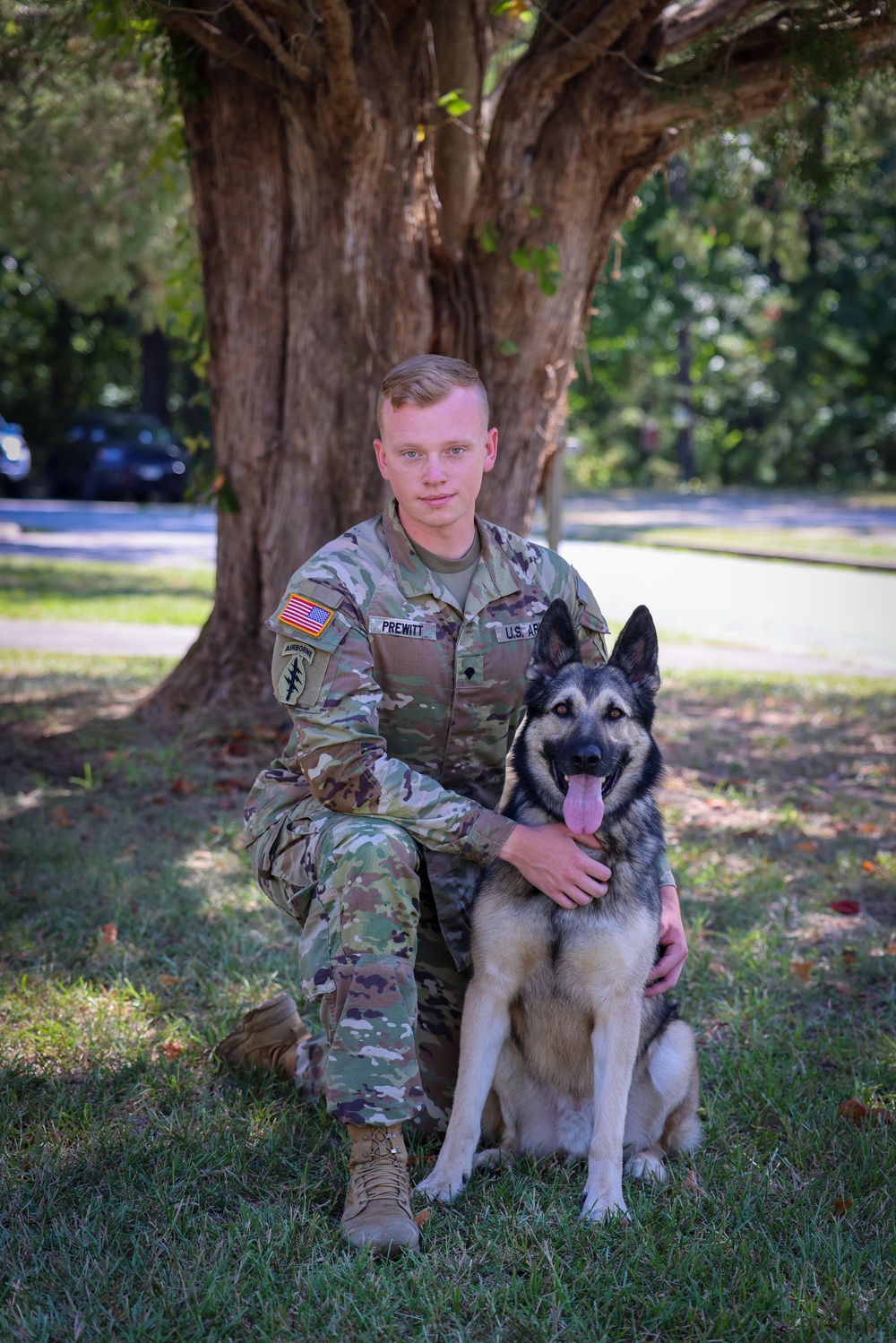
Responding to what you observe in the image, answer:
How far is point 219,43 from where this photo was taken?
4977 mm

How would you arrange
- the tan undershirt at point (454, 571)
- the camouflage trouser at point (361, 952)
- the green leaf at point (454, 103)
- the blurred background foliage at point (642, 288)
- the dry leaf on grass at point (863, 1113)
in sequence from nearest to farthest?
the camouflage trouser at point (361, 952) → the dry leaf on grass at point (863, 1113) → the tan undershirt at point (454, 571) → the green leaf at point (454, 103) → the blurred background foliage at point (642, 288)

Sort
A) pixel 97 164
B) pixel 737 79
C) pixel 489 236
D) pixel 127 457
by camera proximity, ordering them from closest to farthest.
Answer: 1. pixel 737 79
2. pixel 489 236
3. pixel 97 164
4. pixel 127 457

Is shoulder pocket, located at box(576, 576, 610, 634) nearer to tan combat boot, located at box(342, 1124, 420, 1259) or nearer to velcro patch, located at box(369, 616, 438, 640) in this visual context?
velcro patch, located at box(369, 616, 438, 640)

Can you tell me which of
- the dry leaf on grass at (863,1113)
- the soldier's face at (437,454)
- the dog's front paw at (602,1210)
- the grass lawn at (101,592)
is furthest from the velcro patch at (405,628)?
the grass lawn at (101,592)

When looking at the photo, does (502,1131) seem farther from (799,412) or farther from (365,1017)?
(799,412)

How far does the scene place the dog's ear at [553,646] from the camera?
3.03m

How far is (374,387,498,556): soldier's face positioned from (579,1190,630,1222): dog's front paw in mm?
1813

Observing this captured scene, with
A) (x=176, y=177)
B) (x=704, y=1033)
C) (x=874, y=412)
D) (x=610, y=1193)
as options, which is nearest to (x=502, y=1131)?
(x=610, y=1193)

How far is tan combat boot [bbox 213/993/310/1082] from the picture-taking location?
3.31 metres

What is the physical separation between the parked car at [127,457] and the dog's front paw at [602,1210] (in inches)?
842

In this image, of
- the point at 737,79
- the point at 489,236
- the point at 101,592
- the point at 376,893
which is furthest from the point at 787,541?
the point at 376,893

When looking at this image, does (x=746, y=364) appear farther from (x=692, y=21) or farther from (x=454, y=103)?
(x=454, y=103)

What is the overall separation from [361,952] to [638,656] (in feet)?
3.66

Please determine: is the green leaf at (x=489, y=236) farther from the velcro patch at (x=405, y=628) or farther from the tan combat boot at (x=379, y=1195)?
the tan combat boot at (x=379, y=1195)
